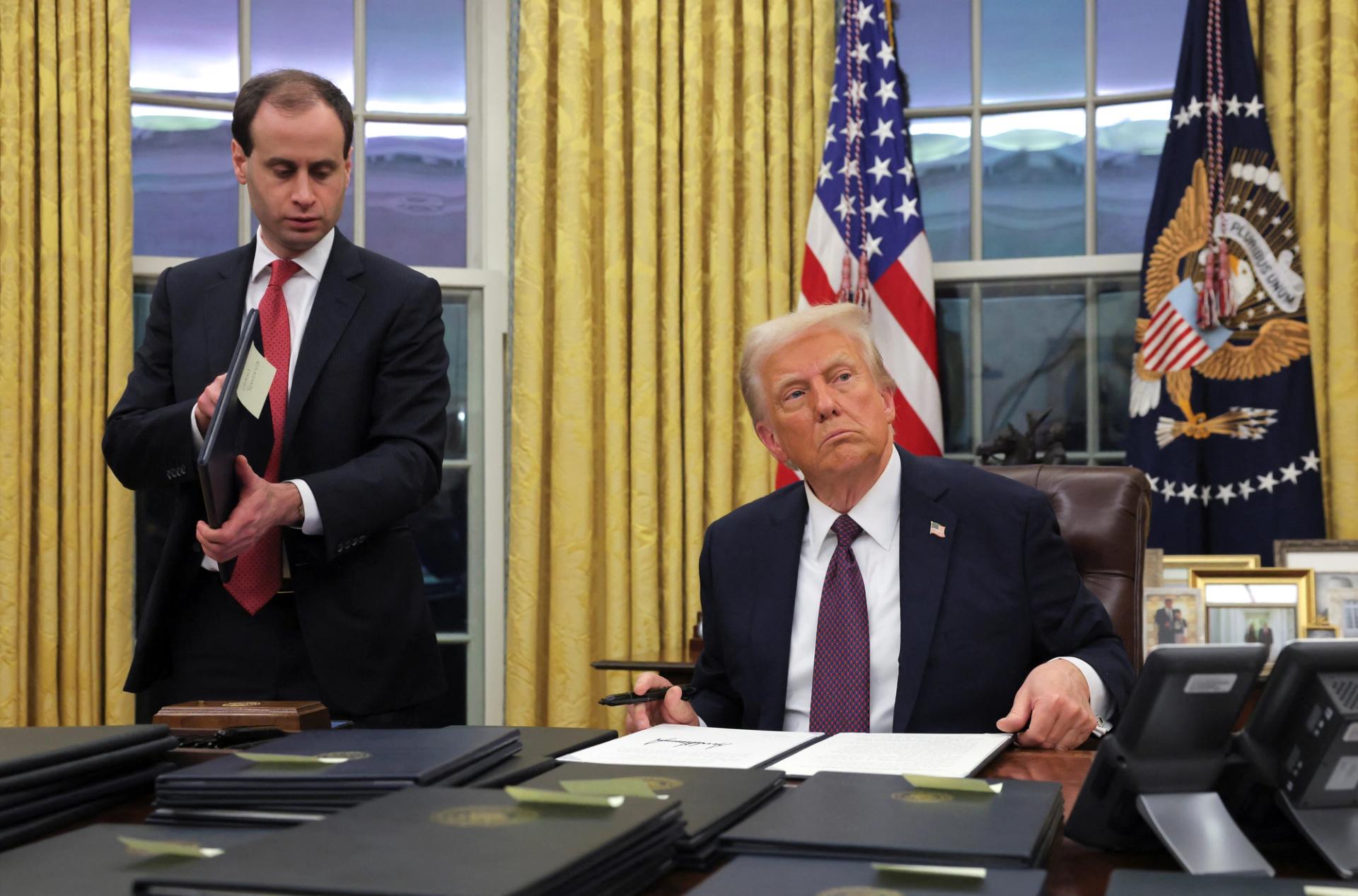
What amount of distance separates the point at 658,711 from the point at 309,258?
867 millimetres

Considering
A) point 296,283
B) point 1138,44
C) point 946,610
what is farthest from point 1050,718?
point 1138,44

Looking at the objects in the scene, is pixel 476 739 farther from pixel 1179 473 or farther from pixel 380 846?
pixel 1179 473

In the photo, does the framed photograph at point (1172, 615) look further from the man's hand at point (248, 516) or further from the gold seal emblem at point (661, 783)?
the gold seal emblem at point (661, 783)

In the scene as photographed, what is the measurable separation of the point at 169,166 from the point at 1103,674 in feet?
10.8

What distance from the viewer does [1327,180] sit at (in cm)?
335

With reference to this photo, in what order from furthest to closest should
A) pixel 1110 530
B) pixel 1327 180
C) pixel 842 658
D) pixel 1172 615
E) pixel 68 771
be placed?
pixel 1327 180, pixel 1172 615, pixel 1110 530, pixel 842 658, pixel 68 771

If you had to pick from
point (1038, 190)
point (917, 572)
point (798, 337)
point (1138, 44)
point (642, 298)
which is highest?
point (1138, 44)

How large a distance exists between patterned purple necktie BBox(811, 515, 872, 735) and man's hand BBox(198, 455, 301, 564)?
74 cm

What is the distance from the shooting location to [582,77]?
3.80m

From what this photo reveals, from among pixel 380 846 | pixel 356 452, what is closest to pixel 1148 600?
pixel 356 452

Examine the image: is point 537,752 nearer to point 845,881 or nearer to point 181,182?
point 845,881

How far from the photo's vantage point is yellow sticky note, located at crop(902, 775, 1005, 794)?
3.29ft

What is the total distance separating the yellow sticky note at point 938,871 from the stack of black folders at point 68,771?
0.65 metres

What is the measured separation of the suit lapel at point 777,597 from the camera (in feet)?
6.24
